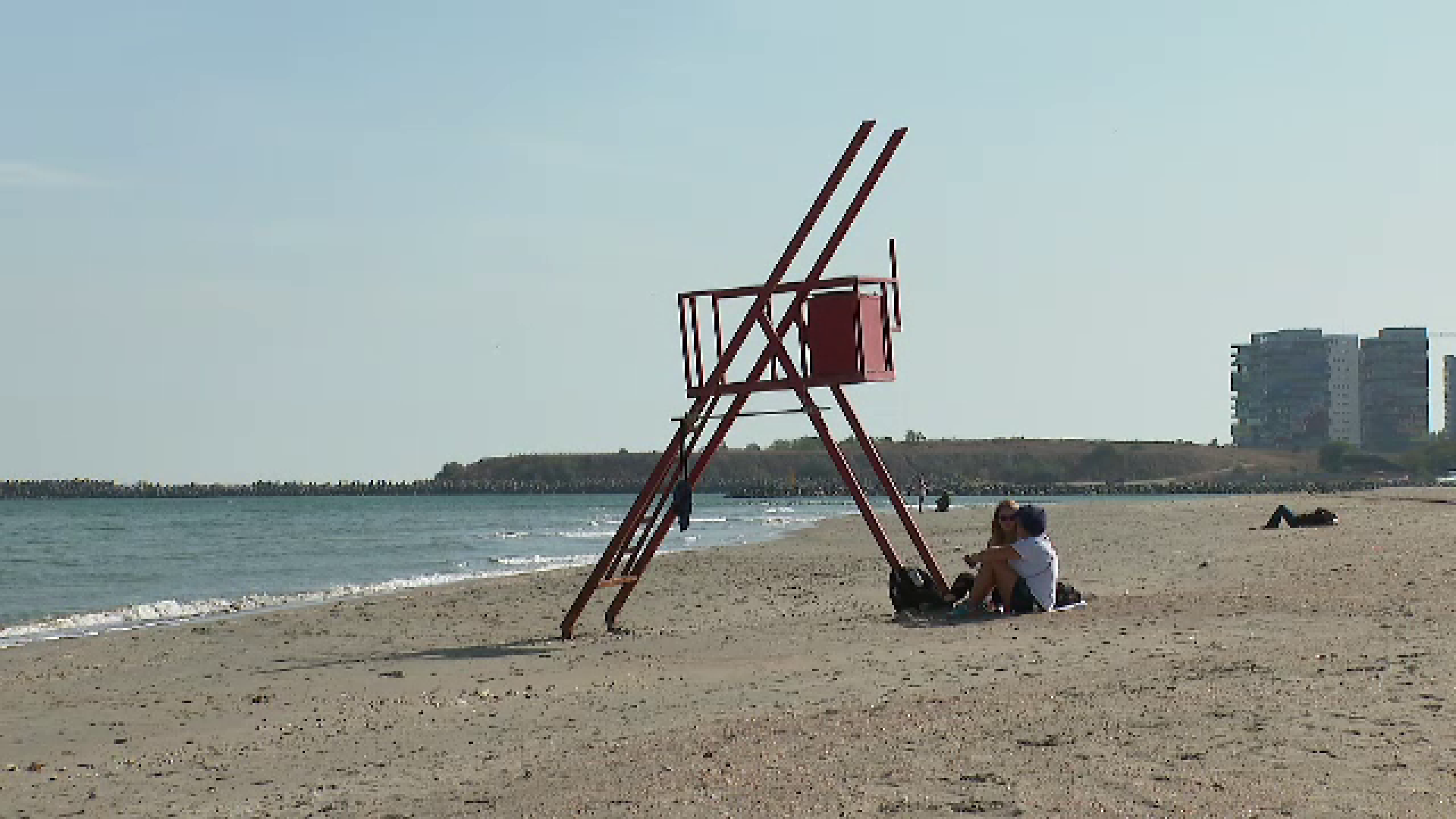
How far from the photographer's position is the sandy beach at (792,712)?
789cm

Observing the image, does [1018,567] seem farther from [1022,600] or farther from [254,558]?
[254,558]

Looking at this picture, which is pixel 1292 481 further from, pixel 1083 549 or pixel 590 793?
pixel 590 793

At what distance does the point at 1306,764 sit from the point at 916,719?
2.41 meters

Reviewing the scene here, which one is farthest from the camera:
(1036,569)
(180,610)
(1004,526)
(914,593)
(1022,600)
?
(180,610)

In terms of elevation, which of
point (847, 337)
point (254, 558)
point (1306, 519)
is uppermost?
point (847, 337)

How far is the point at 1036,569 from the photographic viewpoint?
15742 millimetres

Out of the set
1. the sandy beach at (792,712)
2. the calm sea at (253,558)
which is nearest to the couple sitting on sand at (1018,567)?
the sandy beach at (792,712)

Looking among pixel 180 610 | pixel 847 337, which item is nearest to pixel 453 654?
pixel 847 337

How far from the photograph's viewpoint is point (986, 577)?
15836 millimetres

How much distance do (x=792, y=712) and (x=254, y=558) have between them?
129 ft

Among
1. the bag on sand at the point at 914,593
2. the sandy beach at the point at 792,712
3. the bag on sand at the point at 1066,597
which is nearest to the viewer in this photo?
the sandy beach at the point at 792,712

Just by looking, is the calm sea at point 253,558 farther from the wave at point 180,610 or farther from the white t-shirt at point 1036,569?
the white t-shirt at point 1036,569

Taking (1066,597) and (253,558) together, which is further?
(253,558)

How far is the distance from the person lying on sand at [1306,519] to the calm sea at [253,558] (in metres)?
12.8
